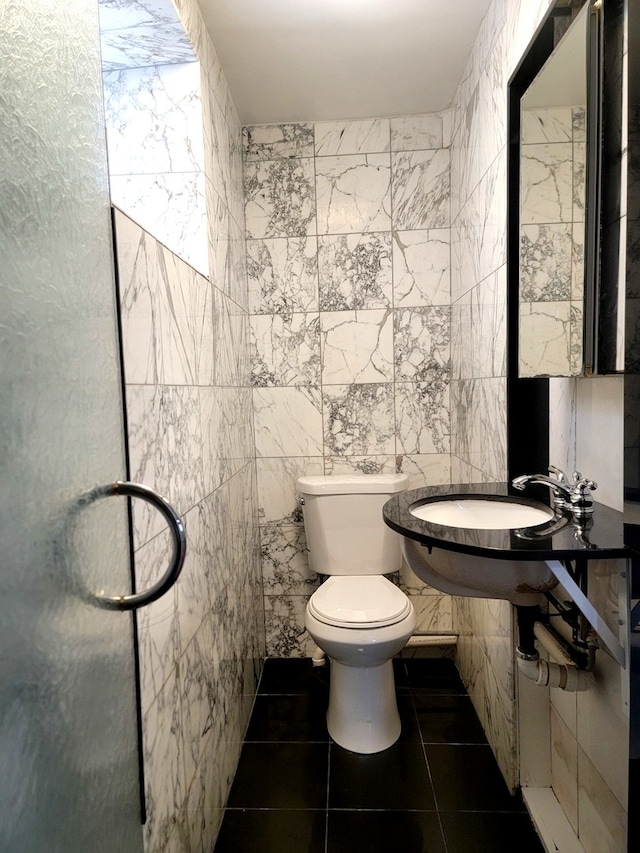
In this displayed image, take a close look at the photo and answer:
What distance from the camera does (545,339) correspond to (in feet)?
4.30

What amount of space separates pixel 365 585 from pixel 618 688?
39.9 inches

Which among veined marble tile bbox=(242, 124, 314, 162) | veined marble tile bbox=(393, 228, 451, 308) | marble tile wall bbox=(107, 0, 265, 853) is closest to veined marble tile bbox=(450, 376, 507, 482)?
veined marble tile bbox=(393, 228, 451, 308)

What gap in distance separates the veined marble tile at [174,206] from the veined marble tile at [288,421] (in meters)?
0.80

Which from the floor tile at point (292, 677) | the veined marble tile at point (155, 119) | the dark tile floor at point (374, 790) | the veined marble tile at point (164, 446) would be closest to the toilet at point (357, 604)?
the dark tile floor at point (374, 790)

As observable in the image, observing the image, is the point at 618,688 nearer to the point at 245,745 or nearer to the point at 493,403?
the point at 493,403

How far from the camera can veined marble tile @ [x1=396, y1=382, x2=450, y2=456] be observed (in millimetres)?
2246

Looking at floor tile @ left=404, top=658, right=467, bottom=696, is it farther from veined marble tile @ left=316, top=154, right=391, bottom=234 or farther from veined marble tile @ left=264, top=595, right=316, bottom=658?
veined marble tile @ left=316, top=154, right=391, bottom=234

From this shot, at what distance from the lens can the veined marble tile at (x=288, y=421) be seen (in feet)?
7.46

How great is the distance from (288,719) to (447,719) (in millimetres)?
608

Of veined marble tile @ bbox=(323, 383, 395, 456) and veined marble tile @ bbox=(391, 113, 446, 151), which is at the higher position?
veined marble tile @ bbox=(391, 113, 446, 151)

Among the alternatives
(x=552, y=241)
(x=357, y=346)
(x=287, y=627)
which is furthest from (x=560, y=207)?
(x=287, y=627)

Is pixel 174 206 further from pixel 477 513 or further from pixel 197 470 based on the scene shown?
pixel 477 513

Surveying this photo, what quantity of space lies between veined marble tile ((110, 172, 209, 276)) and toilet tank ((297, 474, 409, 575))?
101 centimetres

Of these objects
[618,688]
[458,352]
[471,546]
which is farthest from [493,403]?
[618,688]
